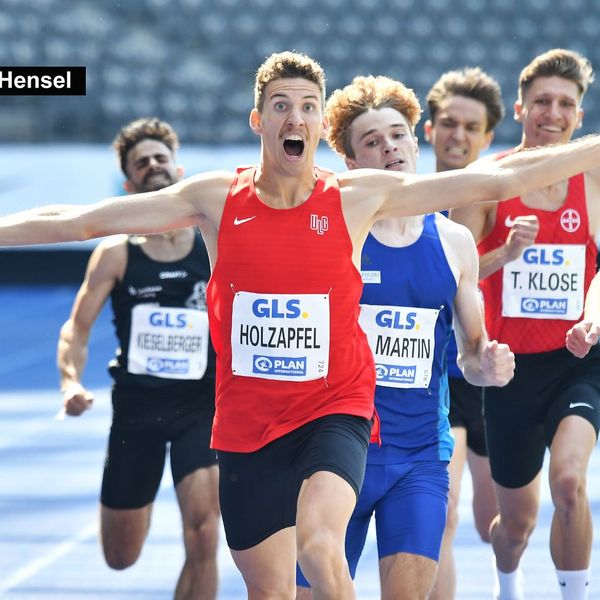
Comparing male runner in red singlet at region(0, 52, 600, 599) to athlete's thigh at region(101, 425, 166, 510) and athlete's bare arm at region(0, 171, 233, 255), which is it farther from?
athlete's thigh at region(101, 425, 166, 510)

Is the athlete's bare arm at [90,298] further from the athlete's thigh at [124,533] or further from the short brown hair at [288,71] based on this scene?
the short brown hair at [288,71]

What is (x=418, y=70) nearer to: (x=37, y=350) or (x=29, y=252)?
(x=29, y=252)

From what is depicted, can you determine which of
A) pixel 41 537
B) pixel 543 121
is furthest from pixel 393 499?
pixel 41 537

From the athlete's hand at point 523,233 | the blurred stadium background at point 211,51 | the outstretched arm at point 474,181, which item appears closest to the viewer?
the outstretched arm at point 474,181

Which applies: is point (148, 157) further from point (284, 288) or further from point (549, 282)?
point (284, 288)

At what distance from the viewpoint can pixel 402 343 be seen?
15.1ft

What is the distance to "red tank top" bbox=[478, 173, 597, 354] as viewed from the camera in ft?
18.3

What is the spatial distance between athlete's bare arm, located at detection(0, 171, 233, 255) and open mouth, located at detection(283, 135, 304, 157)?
209 millimetres

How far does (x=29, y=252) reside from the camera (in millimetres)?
23844

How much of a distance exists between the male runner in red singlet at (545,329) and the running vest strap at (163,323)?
127 cm

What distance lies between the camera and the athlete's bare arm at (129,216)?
13.7 feet

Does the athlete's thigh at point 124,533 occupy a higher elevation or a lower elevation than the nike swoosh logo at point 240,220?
lower

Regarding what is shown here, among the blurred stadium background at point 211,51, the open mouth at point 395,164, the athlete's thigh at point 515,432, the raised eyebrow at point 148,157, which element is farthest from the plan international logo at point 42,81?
the open mouth at point 395,164

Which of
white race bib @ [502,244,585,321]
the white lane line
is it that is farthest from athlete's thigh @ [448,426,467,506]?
the white lane line
